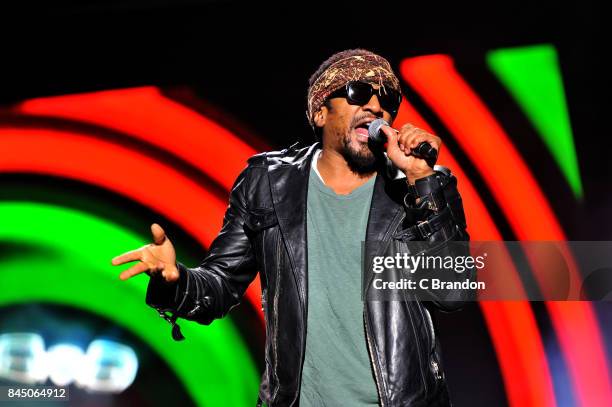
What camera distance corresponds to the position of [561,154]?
2.99 metres

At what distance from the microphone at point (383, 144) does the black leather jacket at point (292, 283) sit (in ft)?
0.20

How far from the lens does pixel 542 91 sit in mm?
3062

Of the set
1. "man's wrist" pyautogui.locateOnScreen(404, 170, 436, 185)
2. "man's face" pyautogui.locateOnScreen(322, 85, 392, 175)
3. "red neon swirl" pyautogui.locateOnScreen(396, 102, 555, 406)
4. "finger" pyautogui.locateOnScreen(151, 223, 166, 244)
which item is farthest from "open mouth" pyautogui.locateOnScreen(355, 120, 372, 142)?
"red neon swirl" pyautogui.locateOnScreen(396, 102, 555, 406)

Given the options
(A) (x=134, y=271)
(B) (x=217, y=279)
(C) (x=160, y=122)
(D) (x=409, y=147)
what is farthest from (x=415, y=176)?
(C) (x=160, y=122)

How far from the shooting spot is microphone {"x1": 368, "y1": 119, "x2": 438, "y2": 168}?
1734mm

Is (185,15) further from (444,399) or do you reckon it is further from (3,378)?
(444,399)

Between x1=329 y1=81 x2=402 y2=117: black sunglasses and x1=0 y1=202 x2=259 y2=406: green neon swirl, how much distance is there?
1.57 m

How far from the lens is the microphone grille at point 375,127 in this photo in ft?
6.35

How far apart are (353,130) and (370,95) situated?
4.3 inches

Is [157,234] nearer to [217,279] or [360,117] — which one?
[217,279]

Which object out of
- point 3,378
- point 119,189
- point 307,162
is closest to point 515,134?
point 307,162

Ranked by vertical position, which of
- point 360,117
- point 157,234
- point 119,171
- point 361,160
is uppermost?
point 119,171

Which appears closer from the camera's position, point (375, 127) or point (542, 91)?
point (375, 127)

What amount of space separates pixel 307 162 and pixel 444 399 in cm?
73
